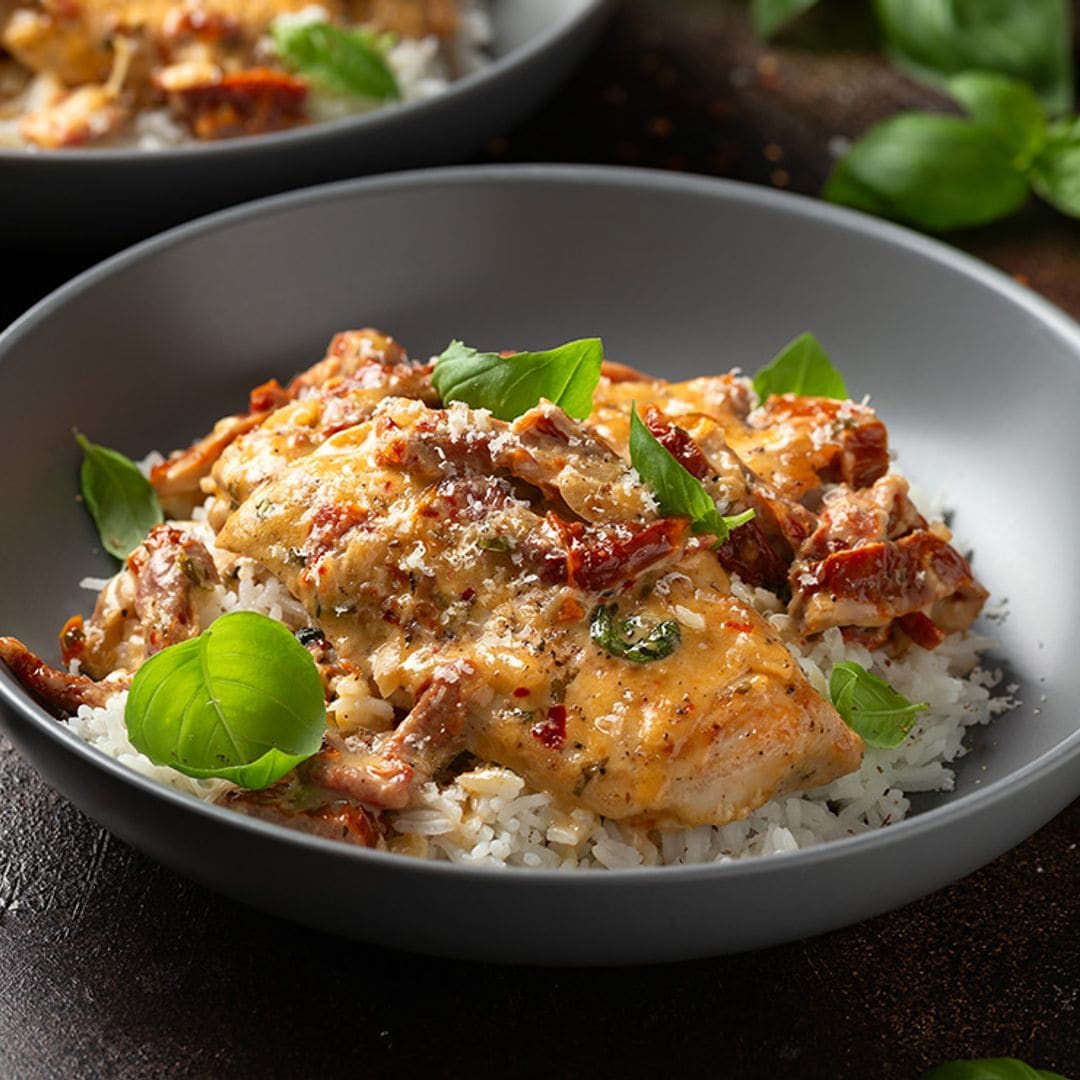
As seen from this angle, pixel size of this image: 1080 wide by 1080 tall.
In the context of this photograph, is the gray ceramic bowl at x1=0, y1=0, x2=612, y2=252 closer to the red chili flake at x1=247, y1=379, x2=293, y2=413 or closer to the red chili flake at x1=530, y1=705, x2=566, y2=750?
the red chili flake at x1=247, y1=379, x2=293, y2=413

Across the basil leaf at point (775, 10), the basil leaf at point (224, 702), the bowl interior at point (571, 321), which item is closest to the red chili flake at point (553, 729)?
the basil leaf at point (224, 702)

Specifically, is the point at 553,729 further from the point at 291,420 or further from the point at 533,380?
the point at 291,420

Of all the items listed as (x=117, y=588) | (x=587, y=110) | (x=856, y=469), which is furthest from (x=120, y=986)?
(x=587, y=110)

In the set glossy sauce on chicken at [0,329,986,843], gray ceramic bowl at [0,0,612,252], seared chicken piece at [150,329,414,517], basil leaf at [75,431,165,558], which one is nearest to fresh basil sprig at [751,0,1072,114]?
gray ceramic bowl at [0,0,612,252]

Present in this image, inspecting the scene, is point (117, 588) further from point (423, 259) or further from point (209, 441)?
point (423, 259)

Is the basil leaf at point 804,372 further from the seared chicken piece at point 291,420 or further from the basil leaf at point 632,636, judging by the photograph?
the basil leaf at point 632,636

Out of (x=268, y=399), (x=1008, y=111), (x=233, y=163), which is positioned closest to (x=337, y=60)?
(x=233, y=163)
